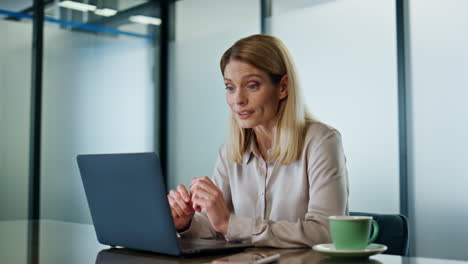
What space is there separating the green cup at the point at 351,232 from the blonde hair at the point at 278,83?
0.58 m

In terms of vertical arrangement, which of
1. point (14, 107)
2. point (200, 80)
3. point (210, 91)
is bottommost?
point (14, 107)

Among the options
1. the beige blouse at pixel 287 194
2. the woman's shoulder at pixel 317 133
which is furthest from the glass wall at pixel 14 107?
the woman's shoulder at pixel 317 133

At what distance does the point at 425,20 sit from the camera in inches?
136

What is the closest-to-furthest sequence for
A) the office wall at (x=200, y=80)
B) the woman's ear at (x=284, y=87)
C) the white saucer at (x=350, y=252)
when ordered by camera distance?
the white saucer at (x=350, y=252) → the woman's ear at (x=284, y=87) → the office wall at (x=200, y=80)

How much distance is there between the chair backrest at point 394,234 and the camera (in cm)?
166

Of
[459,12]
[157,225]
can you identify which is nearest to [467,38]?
[459,12]

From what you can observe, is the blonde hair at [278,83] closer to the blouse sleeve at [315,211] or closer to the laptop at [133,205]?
the blouse sleeve at [315,211]

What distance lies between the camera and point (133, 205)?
48.6 inches

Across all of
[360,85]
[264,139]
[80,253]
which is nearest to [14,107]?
[360,85]

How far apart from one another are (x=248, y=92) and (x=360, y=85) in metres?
2.15

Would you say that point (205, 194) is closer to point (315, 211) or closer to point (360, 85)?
point (315, 211)

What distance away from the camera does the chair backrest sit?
5.46 ft

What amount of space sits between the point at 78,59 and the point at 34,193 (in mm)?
1192

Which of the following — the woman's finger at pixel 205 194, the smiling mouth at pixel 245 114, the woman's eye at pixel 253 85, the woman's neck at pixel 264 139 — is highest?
the woman's eye at pixel 253 85
